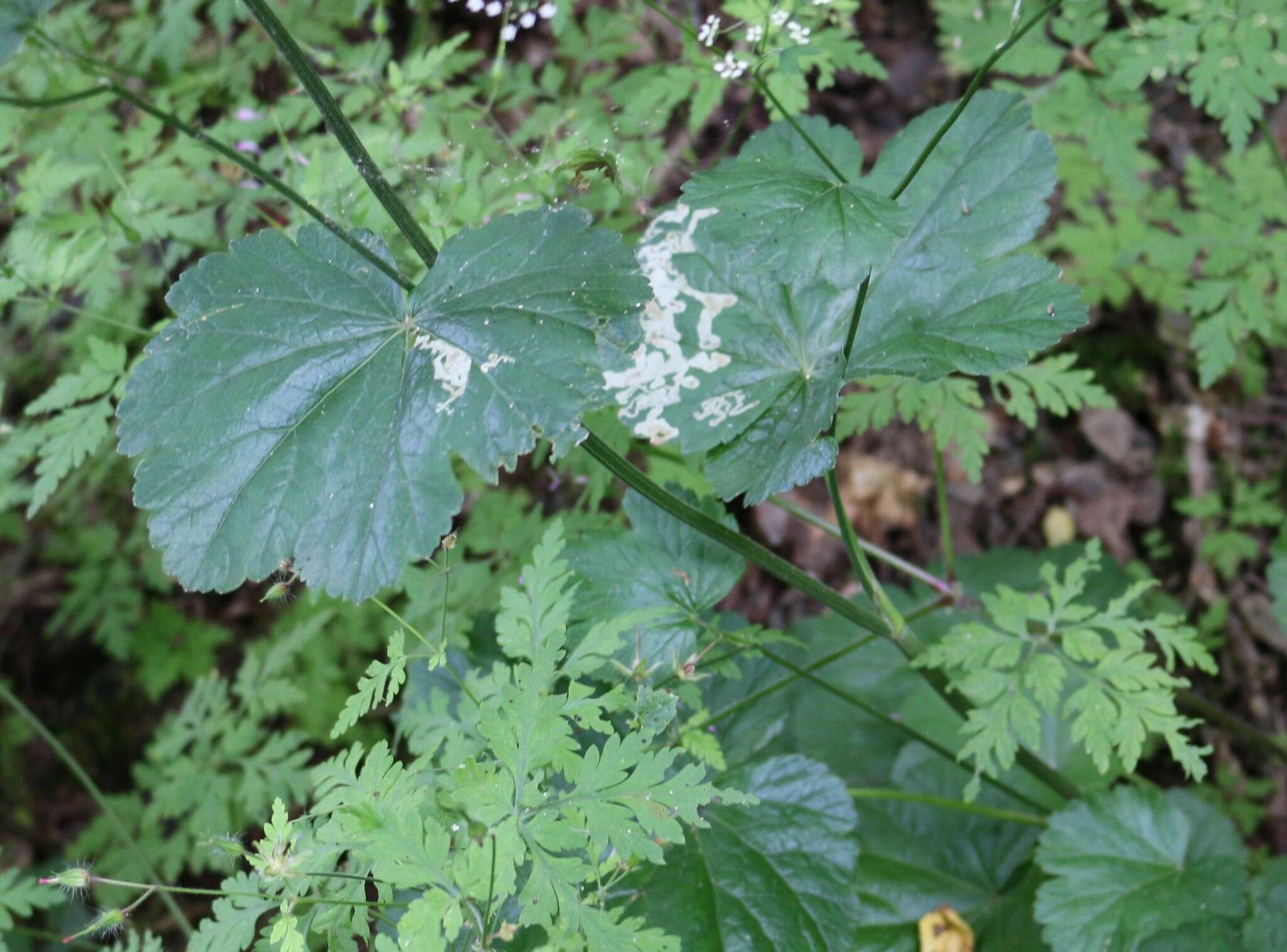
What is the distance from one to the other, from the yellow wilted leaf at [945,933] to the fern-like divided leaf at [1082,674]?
0.57 meters

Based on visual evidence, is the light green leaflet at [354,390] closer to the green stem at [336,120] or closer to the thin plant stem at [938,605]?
the green stem at [336,120]

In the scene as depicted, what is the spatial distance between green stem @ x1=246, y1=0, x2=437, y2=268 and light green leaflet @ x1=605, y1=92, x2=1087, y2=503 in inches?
15.7

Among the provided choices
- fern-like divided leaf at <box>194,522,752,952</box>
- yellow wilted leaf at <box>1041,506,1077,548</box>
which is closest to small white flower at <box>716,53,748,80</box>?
fern-like divided leaf at <box>194,522,752,952</box>

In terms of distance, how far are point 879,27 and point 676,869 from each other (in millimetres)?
3796

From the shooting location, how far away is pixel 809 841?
1.81 metres

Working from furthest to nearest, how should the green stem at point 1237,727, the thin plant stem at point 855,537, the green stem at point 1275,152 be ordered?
the green stem at point 1237,727 → the green stem at point 1275,152 → the thin plant stem at point 855,537

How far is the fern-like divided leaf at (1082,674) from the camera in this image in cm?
184

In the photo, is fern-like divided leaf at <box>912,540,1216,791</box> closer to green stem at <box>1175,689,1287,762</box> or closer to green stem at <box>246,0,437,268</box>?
green stem at <box>1175,689,1287,762</box>

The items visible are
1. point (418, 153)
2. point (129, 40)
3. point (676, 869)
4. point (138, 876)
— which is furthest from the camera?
point (129, 40)

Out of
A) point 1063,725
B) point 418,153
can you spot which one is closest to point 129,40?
point 418,153

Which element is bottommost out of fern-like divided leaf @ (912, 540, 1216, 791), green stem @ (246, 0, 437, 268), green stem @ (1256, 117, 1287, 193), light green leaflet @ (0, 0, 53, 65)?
fern-like divided leaf @ (912, 540, 1216, 791)

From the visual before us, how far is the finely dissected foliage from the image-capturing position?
139cm

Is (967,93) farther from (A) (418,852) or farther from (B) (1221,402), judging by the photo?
(B) (1221,402)

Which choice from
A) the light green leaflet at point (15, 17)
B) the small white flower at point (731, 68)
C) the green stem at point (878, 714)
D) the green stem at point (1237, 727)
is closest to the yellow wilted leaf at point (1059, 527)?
the green stem at point (1237, 727)
